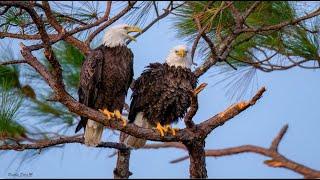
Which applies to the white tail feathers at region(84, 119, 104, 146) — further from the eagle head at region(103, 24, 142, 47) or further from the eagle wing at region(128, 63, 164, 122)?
the eagle head at region(103, 24, 142, 47)

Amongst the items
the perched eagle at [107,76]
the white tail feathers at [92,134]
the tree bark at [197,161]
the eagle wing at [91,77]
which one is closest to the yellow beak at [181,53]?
the perched eagle at [107,76]

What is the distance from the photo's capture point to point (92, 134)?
343 cm

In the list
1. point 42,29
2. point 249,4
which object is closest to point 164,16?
point 249,4

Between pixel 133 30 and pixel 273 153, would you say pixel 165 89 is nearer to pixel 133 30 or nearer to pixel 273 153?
pixel 133 30

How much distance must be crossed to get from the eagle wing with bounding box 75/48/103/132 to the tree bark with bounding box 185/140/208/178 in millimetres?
673

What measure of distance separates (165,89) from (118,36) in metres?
0.36

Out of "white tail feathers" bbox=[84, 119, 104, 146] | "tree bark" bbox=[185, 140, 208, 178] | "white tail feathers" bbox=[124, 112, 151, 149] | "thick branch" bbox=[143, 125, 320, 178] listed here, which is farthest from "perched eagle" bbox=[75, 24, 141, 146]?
"thick branch" bbox=[143, 125, 320, 178]

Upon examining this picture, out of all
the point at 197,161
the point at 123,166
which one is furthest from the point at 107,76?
the point at 197,161

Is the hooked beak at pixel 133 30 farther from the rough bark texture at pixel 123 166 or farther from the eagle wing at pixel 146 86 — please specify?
the rough bark texture at pixel 123 166

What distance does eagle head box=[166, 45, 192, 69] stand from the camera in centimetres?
342

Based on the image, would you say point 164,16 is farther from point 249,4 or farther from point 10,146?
point 10,146

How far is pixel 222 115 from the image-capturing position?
276cm

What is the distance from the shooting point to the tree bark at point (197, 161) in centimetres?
285

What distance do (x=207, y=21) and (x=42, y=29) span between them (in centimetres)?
102
